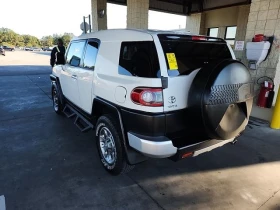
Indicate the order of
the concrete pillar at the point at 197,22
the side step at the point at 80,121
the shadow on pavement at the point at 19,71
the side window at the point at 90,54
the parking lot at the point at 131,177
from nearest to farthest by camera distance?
the parking lot at the point at 131,177 < the side window at the point at 90,54 < the side step at the point at 80,121 < the concrete pillar at the point at 197,22 < the shadow on pavement at the point at 19,71

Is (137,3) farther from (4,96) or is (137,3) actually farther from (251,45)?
(4,96)

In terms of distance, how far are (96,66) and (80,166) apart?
148 cm

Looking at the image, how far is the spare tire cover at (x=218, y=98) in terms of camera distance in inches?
85.0

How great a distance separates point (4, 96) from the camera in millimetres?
7207

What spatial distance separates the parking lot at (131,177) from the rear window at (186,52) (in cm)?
145

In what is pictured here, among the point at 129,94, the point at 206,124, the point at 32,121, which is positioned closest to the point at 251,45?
the point at 206,124

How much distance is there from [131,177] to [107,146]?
536 mm

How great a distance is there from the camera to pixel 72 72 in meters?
3.84

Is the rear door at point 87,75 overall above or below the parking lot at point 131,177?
above

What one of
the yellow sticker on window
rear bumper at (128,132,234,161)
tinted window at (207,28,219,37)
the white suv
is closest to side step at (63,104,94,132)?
the white suv

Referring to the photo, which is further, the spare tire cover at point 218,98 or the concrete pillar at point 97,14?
the concrete pillar at point 97,14

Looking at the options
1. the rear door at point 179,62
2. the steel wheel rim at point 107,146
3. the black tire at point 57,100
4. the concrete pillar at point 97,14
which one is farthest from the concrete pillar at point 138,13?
the steel wheel rim at point 107,146

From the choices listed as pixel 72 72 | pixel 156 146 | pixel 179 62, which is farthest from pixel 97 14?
pixel 156 146

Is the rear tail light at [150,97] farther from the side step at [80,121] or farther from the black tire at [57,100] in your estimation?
the black tire at [57,100]
